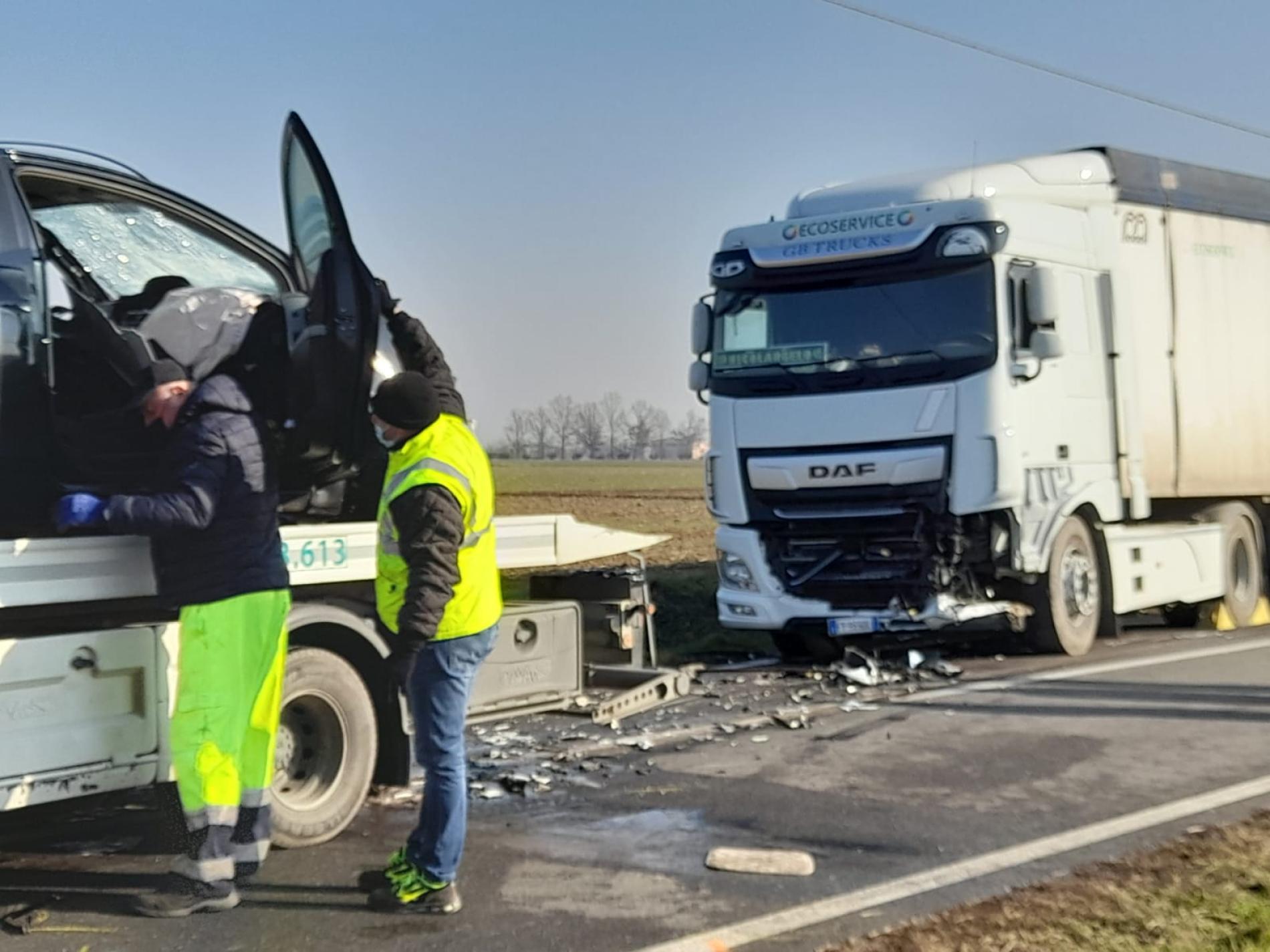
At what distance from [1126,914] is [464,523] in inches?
98.3

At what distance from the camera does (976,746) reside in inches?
311

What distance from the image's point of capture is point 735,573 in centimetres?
1140

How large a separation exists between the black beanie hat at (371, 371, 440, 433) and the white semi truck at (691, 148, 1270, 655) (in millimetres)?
5969

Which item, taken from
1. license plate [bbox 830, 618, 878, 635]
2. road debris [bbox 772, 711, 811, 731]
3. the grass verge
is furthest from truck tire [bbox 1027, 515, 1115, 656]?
the grass verge

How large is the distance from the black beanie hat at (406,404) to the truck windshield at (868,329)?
604cm

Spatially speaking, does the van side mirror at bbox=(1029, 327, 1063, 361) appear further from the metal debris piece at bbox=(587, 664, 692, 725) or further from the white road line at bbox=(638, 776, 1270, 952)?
the white road line at bbox=(638, 776, 1270, 952)

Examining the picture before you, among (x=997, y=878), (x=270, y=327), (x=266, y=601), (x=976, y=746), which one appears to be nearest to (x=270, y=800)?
(x=266, y=601)

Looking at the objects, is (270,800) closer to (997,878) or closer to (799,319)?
(997,878)

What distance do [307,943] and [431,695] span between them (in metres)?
0.88

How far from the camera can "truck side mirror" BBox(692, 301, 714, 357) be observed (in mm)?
11602

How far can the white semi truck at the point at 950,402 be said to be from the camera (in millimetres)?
10547

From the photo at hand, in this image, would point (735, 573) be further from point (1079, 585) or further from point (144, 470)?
point (144, 470)

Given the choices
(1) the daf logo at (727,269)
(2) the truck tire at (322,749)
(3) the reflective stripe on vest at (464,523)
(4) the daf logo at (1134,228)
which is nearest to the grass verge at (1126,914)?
(3) the reflective stripe on vest at (464,523)

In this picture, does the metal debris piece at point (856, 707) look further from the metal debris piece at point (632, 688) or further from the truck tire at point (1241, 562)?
the truck tire at point (1241, 562)
